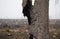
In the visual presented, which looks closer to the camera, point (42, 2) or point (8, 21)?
point (42, 2)

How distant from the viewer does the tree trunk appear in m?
2.73

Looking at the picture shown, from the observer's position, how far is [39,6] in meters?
2.75

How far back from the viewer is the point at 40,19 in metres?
2.75

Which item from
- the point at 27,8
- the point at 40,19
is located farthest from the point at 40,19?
the point at 27,8

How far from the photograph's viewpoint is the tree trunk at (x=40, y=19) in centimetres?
273

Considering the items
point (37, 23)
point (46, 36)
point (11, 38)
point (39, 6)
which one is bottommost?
point (11, 38)

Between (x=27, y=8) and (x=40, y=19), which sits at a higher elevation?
(x=27, y=8)

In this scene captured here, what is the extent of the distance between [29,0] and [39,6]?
0.53 feet

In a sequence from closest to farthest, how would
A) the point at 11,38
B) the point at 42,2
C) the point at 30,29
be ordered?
the point at 42,2 → the point at 30,29 → the point at 11,38

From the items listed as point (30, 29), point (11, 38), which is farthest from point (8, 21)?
point (30, 29)

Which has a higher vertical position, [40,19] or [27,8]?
[27,8]

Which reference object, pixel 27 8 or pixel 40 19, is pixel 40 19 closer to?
pixel 40 19

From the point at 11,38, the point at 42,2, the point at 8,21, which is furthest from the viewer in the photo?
the point at 8,21

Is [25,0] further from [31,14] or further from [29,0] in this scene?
[31,14]
